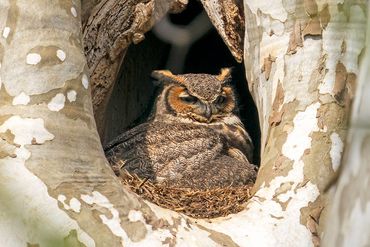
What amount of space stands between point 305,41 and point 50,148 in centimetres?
98

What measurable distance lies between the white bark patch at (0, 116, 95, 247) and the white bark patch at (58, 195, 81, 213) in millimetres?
16

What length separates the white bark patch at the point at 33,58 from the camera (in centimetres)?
236

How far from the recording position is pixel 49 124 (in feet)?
7.59

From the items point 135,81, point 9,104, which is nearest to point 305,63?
point 9,104

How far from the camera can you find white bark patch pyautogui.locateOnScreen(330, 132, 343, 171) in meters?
2.58

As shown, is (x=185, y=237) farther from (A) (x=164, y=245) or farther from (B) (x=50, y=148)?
(B) (x=50, y=148)

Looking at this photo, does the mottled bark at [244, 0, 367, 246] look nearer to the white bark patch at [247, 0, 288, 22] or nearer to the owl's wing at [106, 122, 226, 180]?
the white bark patch at [247, 0, 288, 22]

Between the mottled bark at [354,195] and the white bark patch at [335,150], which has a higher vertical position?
the mottled bark at [354,195]

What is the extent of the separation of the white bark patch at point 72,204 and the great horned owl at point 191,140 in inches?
63.6

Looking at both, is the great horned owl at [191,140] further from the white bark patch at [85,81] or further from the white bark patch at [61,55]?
the white bark patch at [61,55]

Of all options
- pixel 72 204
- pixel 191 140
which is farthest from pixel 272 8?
pixel 191 140

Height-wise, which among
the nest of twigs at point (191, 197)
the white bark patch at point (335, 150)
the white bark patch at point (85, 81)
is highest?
the white bark patch at point (85, 81)

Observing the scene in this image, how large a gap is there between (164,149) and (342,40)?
5.04ft

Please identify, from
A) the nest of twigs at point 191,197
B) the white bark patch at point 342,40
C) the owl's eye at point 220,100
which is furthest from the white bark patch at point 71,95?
the owl's eye at point 220,100
